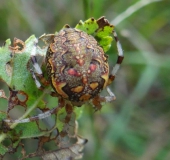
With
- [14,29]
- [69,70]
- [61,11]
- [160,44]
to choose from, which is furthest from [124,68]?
[69,70]

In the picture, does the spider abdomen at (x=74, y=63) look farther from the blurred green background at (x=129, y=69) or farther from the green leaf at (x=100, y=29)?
the blurred green background at (x=129, y=69)

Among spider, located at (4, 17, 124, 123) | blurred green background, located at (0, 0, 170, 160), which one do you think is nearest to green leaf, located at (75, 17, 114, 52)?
spider, located at (4, 17, 124, 123)

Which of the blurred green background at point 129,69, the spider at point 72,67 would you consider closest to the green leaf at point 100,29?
the spider at point 72,67

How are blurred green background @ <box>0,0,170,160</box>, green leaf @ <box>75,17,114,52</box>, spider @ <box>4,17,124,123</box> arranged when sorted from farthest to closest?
blurred green background @ <box>0,0,170,160</box> → green leaf @ <box>75,17,114,52</box> → spider @ <box>4,17,124,123</box>

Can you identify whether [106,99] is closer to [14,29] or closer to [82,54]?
[82,54]

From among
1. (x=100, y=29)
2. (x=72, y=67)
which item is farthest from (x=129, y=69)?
(x=72, y=67)

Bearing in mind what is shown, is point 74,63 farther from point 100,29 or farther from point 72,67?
point 100,29

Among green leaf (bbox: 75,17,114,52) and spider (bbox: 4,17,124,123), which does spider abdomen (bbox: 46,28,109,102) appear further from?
green leaf (bbox: 75,17,114,52)
